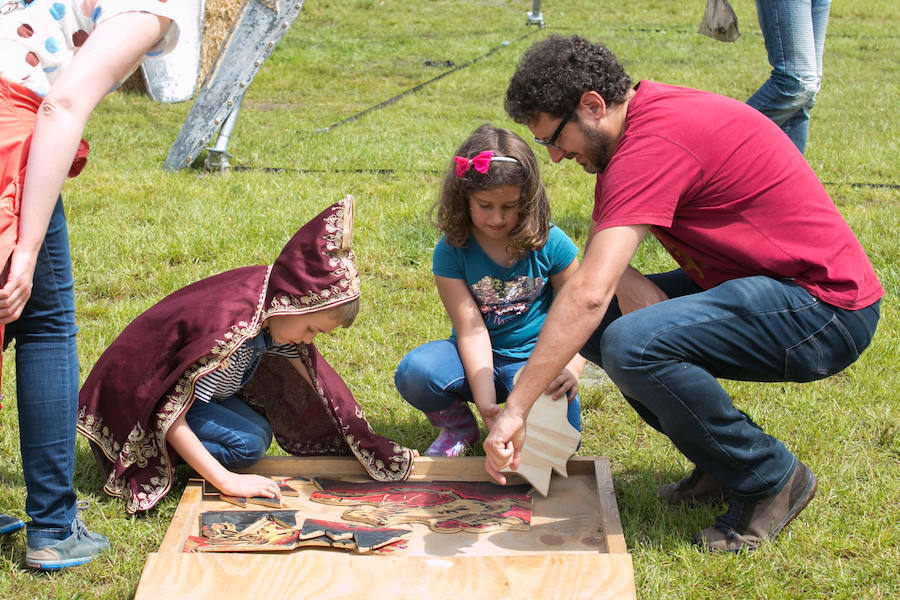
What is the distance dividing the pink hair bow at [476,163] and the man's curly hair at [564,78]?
0.33 metres

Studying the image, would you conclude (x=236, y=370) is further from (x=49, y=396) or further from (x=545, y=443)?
(x=545, y=443)

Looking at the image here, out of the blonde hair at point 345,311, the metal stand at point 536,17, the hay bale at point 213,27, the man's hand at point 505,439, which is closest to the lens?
the man's hand at point 505,439

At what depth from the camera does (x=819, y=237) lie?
96.1 inches

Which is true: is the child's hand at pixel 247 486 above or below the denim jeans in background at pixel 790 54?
below

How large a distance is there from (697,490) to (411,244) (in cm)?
247

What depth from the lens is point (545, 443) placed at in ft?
9.28

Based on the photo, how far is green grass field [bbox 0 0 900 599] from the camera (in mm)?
2525

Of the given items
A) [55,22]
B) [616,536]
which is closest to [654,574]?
[616,536]

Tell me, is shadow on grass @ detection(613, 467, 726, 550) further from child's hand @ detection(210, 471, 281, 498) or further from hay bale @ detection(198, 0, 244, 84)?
hay bale @ detection(198, 0, 244, 84)

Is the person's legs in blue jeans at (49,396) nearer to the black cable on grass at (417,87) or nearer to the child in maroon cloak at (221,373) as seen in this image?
the child in maroon cloak at (221,373)

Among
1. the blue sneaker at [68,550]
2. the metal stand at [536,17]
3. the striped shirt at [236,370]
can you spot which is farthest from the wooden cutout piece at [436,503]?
the metal stand at [536,17]

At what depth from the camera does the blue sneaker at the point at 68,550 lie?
93.8 inches

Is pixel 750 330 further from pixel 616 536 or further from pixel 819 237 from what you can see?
pixel 616 536

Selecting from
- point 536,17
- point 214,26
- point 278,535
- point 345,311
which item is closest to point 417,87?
point 214,26
